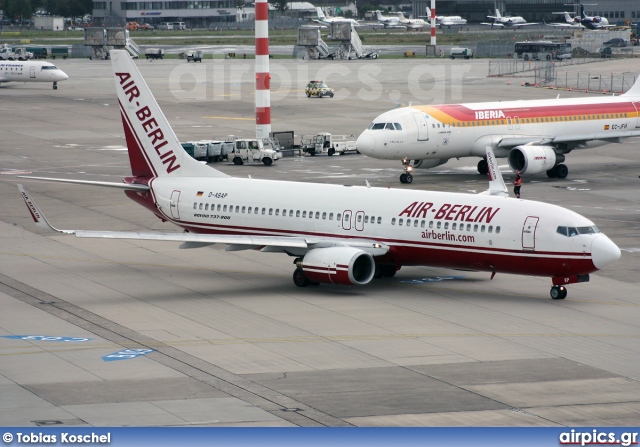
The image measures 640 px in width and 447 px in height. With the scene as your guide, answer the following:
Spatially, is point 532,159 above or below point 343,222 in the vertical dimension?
below

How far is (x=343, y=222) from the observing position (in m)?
47.8

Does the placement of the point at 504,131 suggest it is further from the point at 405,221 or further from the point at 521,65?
the point at 521,65

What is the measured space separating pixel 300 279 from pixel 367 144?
29.1 metres

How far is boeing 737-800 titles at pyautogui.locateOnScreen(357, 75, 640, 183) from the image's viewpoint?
75125mm

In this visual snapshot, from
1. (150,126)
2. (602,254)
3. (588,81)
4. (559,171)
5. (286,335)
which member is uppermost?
(150,126)

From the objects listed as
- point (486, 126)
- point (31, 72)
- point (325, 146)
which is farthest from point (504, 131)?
point (31, 72)

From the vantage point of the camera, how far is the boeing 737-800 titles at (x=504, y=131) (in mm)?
75125

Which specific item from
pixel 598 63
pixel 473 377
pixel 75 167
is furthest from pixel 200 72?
pixel 473 377

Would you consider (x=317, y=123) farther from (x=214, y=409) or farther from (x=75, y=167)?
(x=214, y=409)

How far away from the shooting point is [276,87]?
154 m

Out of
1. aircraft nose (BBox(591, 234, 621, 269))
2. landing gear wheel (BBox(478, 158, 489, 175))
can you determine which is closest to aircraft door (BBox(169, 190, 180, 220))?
aircraft nose (BBox(591, 234, 621, 269))

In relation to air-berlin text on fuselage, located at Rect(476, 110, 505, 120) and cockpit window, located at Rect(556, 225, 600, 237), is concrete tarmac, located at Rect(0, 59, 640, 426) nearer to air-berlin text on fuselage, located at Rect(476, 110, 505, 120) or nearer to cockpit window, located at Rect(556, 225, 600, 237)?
cockpit window, located at Rect(556, 225, 600, 237)

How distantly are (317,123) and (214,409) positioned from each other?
8228 centimetres

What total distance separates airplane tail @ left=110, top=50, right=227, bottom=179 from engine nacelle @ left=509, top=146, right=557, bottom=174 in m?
28.1
